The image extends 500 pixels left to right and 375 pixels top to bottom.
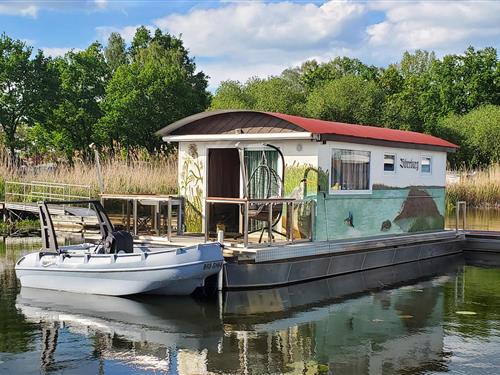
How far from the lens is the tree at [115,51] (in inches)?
2157

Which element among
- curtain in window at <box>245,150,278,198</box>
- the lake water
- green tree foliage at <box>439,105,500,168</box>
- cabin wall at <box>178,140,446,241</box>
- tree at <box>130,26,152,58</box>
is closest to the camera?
the lake water

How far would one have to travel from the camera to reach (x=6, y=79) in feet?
98.7

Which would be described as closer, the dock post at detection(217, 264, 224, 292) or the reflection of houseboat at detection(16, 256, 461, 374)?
the reflection of houseboat at detection(16, 256, 461, 374)

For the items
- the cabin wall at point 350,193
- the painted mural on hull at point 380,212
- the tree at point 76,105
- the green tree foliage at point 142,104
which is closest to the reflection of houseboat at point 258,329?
the painted mural on hull at point 380,212

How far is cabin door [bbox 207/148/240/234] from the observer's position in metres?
14.6

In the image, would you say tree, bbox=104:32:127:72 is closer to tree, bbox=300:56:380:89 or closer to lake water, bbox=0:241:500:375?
tree, bbox=300:56:380:89

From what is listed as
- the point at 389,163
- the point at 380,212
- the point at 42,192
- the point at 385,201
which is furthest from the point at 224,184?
the point at 42,192

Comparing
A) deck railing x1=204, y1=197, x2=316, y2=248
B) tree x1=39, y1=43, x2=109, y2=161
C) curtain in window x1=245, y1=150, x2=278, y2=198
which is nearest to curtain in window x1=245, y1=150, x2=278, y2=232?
curtain in window x1=245, y1=150, x2=278, y2=198

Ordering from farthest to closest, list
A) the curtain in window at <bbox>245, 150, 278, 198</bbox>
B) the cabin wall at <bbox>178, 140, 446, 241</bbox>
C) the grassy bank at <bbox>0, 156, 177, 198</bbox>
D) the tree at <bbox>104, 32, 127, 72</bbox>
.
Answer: the tree at <bbox>104, 32, 127, 72</bbox> < the grassy bank at <bbox>0, 156, 177, 198</bbox> < the curtain in window at <bbox>245, 150, 278, 198</bbox> < the cabin wall at <bbox>178, 140, 446, 241</bbox>

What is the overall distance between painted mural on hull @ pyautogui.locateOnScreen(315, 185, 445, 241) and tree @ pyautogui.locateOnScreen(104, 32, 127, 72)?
40.9 metres

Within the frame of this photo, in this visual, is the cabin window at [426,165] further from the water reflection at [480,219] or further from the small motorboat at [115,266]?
the small motorboat at [115,266]

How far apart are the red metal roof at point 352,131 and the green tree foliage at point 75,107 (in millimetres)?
20117

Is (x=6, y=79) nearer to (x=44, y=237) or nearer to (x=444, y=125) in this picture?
(x=44, y=237)

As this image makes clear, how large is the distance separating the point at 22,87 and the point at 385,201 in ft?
68.2
